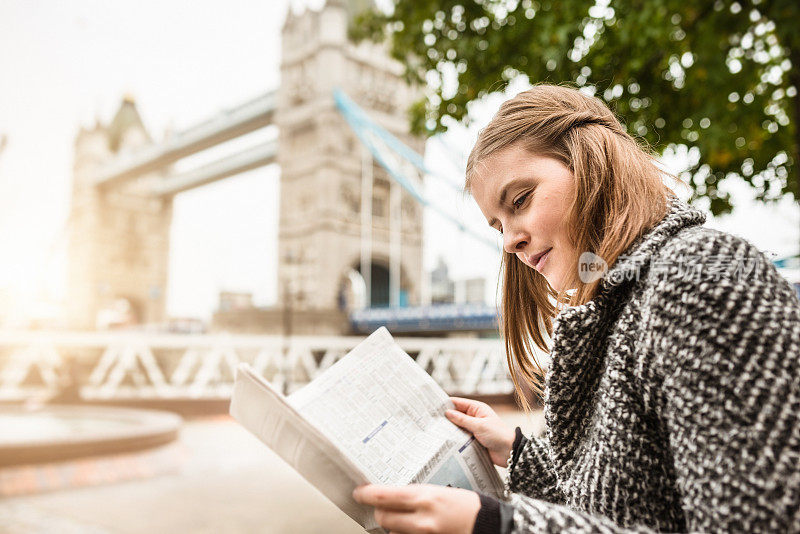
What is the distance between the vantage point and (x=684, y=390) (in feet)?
1.69

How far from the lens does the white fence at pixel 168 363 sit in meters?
6.68

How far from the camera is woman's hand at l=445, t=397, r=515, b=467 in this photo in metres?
0.89

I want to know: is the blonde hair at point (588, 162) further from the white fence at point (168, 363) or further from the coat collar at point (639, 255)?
the white fence at point (168, 363)

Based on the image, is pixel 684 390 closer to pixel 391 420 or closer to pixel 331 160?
pixel 391 420

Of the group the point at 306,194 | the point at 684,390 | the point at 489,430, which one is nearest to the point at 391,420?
the point at 489,430

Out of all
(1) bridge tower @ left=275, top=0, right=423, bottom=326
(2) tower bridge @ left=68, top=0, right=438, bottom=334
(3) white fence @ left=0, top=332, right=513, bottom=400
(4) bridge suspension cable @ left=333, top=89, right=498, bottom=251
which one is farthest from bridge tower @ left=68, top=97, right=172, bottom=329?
(3) white fence @ left=0, top=332, right=513, bottom=400

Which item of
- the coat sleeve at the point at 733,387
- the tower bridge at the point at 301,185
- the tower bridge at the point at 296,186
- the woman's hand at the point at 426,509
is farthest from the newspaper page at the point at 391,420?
the tower bridge at the point at 296,186

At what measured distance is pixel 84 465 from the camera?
3854mm

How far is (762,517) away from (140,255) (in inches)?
833

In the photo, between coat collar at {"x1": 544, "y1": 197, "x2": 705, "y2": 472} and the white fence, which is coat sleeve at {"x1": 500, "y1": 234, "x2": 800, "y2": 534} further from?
the white fence

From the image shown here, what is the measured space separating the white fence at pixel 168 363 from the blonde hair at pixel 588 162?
374cm

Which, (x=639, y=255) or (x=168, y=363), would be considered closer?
(x=639, y=255)

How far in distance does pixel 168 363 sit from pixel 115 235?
933 cm

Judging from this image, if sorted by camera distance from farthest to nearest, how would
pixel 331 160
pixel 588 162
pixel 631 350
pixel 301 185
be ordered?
pixel 301 185, pixel 331 160, pixel 588 162, pixel 631 350
